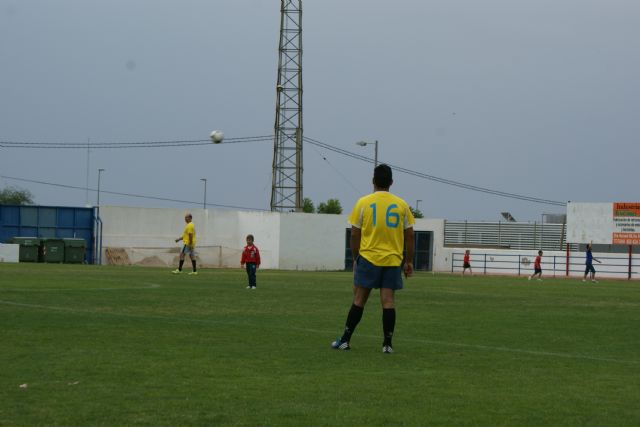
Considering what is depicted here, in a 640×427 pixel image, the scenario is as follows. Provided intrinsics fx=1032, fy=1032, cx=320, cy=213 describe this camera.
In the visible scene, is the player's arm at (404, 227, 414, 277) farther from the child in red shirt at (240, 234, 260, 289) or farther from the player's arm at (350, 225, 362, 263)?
the child in red shirt at (240, 234, 260, 289)

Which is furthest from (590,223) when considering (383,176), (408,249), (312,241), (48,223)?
(383,176)

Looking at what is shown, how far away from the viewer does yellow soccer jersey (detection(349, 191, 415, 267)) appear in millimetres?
11438

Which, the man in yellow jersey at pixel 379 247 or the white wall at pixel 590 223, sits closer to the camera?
the man in yellow jersey at pixel 379 247

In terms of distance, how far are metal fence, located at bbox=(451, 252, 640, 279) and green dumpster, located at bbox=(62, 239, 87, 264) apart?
88.5ft

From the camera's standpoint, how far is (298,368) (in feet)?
31.7

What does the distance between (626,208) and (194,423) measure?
199ft

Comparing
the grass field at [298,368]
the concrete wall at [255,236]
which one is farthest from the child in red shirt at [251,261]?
the concrete wall at [255,236]

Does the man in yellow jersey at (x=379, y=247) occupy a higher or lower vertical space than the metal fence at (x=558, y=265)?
higher

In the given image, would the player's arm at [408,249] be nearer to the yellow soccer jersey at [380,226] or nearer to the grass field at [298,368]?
the yellow soccer jersey at [380,226]

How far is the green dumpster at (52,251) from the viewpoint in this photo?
180 ft

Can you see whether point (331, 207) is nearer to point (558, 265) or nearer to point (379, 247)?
point (558, 265)

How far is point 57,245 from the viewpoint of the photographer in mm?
55406

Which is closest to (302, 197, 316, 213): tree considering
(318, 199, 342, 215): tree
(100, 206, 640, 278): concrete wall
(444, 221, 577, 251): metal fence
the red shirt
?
(318, 199, 342, 215): tree

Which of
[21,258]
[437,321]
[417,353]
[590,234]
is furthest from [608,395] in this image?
[590,234]
